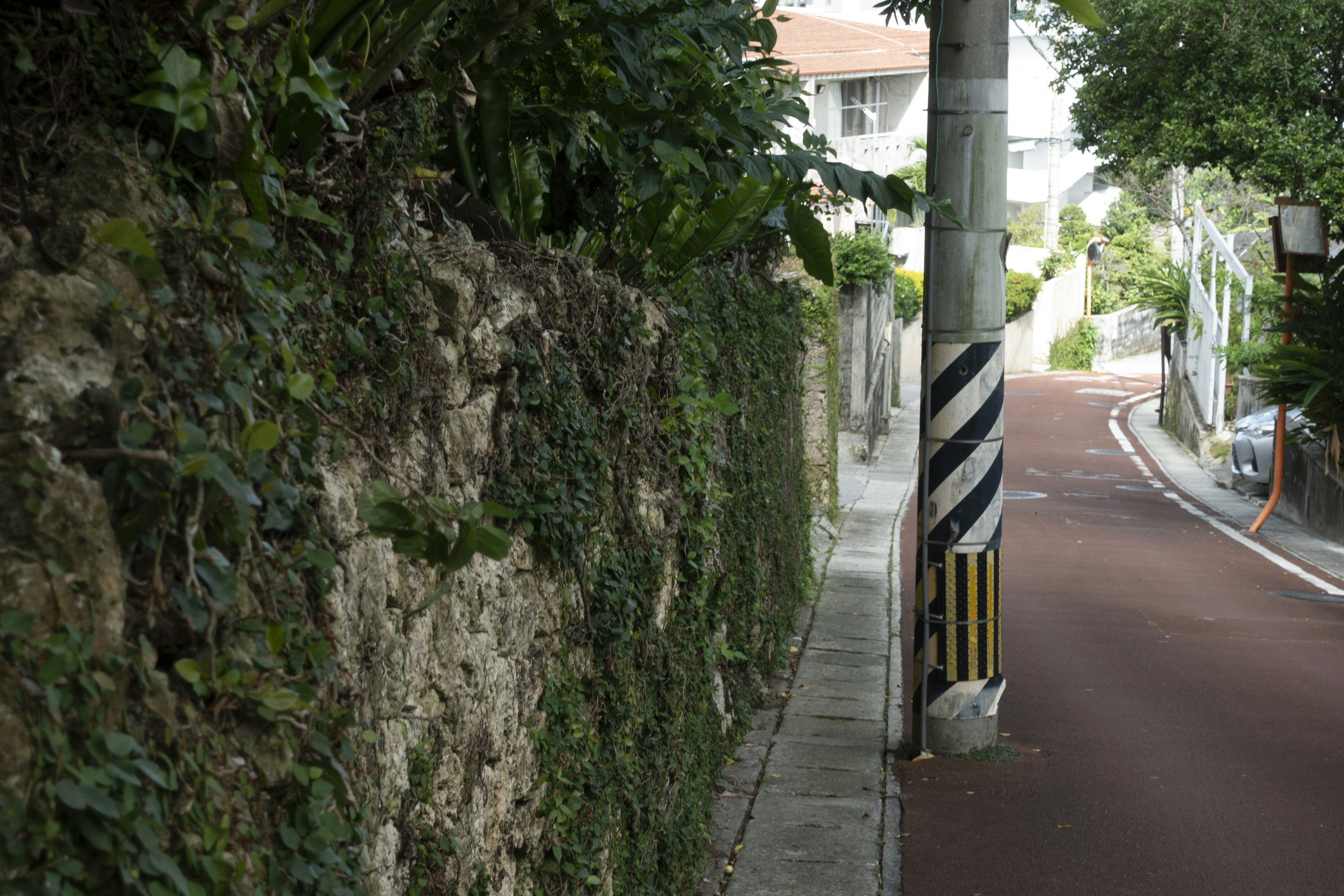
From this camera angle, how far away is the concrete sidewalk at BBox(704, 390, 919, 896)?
18.1 ft

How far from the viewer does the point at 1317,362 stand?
16172mm

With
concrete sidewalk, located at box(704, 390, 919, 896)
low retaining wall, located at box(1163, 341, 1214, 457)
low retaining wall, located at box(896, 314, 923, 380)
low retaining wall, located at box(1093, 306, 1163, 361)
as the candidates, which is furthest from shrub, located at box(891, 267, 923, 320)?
concrete sidewalk, located at box(704, 390, 919, 896)

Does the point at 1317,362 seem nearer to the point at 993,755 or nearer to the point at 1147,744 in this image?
the point at 1147,744

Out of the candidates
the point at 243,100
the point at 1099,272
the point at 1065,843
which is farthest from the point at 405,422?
the point at 1099,272

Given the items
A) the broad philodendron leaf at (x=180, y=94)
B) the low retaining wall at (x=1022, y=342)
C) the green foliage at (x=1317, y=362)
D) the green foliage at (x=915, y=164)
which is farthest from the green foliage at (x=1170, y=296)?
the broad philodendron leaf at (x=180, y=94)

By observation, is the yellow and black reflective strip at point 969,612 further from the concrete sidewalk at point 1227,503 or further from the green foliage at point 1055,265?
the green foliage at point 1055,265

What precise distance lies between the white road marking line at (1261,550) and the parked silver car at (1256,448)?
114cm

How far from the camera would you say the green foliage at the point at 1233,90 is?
1694 centimetres

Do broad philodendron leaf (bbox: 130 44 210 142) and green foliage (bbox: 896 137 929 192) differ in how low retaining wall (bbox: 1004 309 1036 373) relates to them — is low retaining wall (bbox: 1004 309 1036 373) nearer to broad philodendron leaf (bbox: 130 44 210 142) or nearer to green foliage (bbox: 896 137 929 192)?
green foliage (bbox: 896 137 929 192)

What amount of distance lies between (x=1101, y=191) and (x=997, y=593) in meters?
72.1

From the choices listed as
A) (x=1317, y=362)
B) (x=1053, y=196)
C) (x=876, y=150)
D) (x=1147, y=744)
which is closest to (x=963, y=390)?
(x=1147, y=744)

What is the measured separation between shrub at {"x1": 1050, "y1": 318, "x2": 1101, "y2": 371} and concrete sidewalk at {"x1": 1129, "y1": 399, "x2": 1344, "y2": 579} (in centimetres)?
1864

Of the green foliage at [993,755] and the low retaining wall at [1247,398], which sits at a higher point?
the low retaining wall at [1247,398]

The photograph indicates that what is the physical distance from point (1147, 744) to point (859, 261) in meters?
14.8
